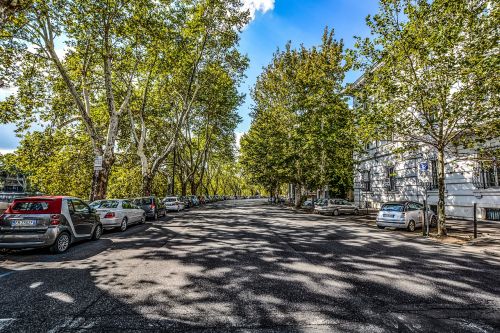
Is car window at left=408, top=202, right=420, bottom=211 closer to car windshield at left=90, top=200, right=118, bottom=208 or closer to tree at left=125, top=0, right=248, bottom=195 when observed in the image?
car windshield at left=90, top=200, right=118, bottom=208

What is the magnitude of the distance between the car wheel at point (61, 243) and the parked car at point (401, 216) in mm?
13023

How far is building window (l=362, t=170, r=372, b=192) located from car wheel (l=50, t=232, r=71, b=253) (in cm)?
2525

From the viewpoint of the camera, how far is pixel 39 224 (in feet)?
24.2

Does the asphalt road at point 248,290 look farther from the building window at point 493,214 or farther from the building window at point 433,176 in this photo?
the building window at point 433,176

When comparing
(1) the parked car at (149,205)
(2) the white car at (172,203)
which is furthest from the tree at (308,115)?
(1) the parked car at (149,205)

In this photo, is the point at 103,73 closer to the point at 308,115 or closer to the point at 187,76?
the point at 187,76

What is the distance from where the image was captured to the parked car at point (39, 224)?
7.23 metres

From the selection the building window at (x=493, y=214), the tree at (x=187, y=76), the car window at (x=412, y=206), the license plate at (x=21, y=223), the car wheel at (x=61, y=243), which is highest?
the tree at (x=187, y=76)

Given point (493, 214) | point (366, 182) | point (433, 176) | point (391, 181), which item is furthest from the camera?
point (366, 182)

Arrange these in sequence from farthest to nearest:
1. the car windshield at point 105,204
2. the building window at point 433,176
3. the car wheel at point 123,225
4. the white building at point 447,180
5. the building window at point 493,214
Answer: the building window at point 433,176 → the building window at point 493,214 → the white building at point 447,180 → the car wheel at point 123,225 → the car windshield at point 105,204

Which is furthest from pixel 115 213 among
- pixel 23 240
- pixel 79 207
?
pixel 23 240

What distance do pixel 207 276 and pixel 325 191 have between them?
23.6 meters

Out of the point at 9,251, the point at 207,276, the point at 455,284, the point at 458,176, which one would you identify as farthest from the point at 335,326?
the point at 458,176

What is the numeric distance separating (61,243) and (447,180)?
2018 centimetres
